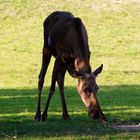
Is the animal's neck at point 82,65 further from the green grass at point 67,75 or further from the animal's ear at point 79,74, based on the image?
the green grass at point 67,75

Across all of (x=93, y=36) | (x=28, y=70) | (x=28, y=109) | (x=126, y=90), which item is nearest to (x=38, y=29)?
(x=93, y=36)

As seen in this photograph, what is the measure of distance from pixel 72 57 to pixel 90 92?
53.3 inches

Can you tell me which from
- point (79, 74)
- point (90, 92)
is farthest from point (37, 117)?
point (90, 92)

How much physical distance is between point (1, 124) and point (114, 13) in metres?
33.0

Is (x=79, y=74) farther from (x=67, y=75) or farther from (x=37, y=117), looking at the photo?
(x=67, y=75)

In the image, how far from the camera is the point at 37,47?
40.1 meters

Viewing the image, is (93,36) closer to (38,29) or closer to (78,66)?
(38,29)

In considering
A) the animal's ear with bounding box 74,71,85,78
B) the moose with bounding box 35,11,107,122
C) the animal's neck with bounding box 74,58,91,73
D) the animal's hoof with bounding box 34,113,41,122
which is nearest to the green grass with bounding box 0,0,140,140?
the animal's hoof with bounding box 34,113,41,122

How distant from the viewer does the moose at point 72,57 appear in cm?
1423

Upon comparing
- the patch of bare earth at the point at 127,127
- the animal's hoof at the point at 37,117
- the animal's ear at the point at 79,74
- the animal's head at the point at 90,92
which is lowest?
the animal's hoof at the point at 37,117

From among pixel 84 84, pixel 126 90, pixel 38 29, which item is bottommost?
pixel 38 29

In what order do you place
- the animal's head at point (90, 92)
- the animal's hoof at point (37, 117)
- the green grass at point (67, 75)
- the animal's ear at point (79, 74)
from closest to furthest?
the animal's head at point (90, 92), the green grass at point (67, 75), the animal's ear at point (79, 74), the animal's hoof at point (37, 117)

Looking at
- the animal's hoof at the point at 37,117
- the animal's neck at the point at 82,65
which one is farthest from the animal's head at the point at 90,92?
the animal's hoof at the point at 37,117

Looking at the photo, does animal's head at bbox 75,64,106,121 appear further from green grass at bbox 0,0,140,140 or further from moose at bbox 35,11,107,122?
green grass at bbox 0,0,140,140
